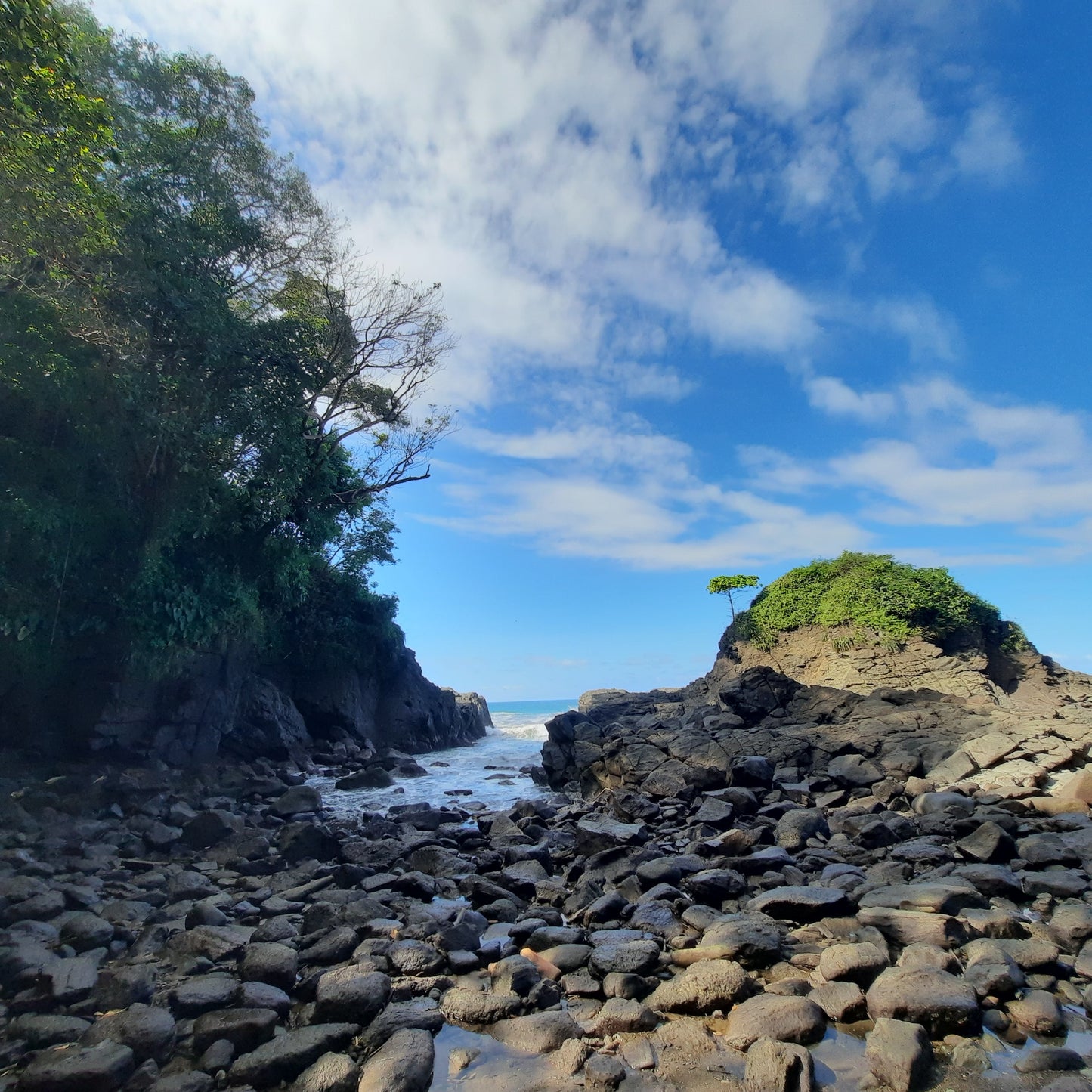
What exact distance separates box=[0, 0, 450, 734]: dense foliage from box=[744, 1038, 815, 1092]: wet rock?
42.3 feet

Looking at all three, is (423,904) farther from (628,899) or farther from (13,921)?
(13,921)

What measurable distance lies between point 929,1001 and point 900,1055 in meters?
0.79

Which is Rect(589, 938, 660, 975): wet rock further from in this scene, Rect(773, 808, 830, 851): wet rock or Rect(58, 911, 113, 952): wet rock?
Rect(58, 911, 113, 952): wet rock

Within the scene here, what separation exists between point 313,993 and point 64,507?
1256 centimetres

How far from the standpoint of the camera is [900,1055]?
429 centimetres

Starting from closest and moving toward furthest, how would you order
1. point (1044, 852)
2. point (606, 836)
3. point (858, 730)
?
1. point (1044, 852)
2. point (606, 836)
3. point (858, 730)

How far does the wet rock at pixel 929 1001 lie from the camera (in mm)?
4770

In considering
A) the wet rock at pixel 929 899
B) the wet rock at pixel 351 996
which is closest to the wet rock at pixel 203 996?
the wet rock at pixel 351 996

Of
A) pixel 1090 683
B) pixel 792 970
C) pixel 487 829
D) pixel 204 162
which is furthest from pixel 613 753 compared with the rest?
pixel 204 162

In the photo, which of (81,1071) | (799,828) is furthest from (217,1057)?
(799,828)

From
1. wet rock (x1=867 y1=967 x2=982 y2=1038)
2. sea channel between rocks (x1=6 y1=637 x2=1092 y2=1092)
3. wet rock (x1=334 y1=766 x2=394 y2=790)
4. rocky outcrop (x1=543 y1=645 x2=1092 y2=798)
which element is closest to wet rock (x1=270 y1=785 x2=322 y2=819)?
sea channel between rocks (x1=6 y1=637 x2=1092 y2=1092)

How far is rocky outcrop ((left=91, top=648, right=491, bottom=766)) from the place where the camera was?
53.3 feet

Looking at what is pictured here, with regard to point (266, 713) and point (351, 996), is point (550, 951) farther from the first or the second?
point (266, 713)

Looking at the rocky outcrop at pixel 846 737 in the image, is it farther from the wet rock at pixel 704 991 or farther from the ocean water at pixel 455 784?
the wet rock at pixel 704 991
